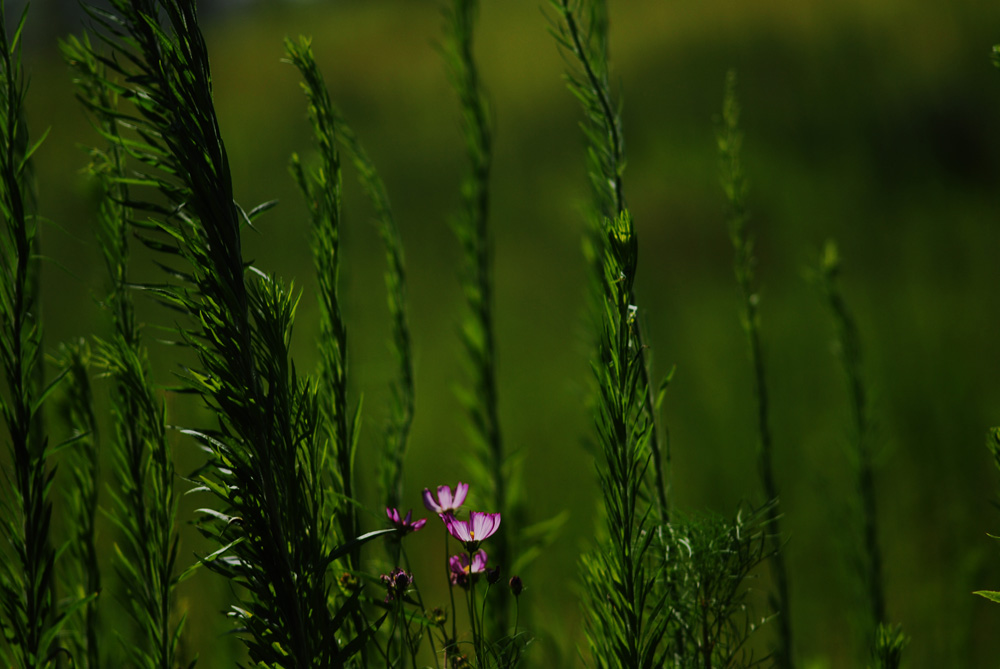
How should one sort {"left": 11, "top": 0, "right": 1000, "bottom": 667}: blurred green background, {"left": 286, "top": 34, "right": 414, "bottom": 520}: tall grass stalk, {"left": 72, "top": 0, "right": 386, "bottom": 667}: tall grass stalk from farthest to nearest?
1. {"left": 11, "top": 0, "right": 1000, "bottom": 667}: blurred green background
2. {"left": 286, "top": 34, "right": 414, "bottom": 520}: tall grass stalk
3. {"left": 72, "top": 0, "right": 386, "bottom": 667}: tall grass stalk

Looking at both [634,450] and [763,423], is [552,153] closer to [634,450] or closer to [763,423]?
[763,423]

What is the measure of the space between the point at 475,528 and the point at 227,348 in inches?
4.4

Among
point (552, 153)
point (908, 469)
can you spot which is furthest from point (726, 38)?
point (908, 469)

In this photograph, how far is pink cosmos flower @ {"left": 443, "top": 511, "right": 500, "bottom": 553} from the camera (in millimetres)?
240

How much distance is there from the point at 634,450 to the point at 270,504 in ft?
0.37

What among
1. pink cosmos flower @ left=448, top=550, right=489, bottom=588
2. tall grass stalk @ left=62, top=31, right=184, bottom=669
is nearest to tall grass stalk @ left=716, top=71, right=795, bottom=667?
pink cosmos flower @ left=448, top=550, right=489, bottom=588

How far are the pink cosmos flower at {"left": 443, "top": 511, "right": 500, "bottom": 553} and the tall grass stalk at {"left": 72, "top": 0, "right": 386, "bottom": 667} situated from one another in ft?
0.17

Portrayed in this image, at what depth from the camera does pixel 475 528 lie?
0.25m

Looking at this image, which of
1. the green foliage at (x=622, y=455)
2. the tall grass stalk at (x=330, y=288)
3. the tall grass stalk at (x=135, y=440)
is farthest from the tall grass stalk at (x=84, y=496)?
the green foliage at (x=622, y=455)

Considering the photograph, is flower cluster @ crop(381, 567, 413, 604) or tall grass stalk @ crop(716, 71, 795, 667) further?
tall grass stalk @ crop(716, 71, 795, 667)

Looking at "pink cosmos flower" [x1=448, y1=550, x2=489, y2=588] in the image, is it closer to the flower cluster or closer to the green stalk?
the flower cluster

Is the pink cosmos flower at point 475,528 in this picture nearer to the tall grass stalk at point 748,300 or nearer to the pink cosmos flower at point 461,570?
the pink cosmos flower at point 461,570

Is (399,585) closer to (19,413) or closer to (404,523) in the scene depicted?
(404,523)

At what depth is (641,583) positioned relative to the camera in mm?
217
